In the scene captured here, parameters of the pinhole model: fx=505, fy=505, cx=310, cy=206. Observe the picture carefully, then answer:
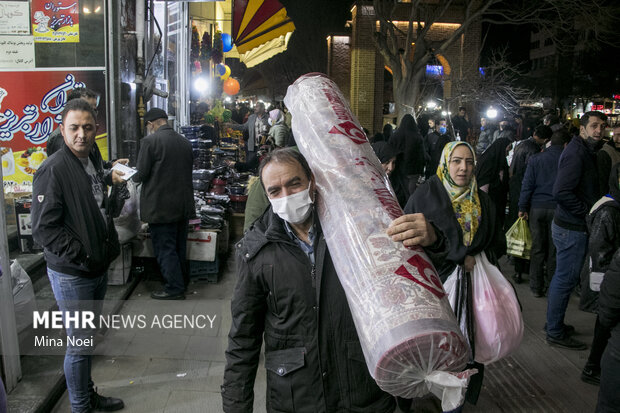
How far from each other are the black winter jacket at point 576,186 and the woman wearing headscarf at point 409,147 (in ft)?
13.4

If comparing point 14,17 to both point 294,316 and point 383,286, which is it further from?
point 383,286

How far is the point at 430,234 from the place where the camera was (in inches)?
72.0

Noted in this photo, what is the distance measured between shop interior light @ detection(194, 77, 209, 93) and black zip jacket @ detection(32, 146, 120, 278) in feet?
42.9

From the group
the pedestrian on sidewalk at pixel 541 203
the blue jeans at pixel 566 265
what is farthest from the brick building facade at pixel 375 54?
the blue jeans at pixel 566 265

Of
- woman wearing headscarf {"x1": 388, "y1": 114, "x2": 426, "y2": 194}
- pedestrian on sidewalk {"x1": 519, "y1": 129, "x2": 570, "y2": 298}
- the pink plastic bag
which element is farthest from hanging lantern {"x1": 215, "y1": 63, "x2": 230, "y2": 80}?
the pink plastic bag

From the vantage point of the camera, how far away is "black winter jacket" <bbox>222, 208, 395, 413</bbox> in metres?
2.04

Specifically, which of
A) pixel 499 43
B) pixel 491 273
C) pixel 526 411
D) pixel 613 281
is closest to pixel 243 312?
pixel 491 273

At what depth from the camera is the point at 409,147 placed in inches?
352

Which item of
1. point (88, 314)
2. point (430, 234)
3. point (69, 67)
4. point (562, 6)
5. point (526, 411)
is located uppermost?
point (562, 6)

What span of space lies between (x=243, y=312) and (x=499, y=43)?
28.3 meters

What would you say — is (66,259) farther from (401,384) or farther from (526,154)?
(526,154)

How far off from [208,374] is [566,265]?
344cm

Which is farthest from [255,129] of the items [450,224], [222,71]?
[450,224]

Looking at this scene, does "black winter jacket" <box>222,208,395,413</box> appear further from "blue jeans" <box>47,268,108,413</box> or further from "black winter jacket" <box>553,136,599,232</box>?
"black winter jacket" <box>553,136,599,232</box>
